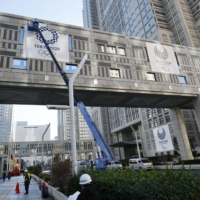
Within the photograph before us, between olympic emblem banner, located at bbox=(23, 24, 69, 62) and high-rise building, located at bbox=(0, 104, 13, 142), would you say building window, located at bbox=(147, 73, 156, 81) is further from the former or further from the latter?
high-rise building, located at bbox=(0, 104, 13, 142)

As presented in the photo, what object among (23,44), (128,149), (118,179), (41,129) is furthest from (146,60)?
(41,129)

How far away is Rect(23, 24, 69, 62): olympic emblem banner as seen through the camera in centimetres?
2248

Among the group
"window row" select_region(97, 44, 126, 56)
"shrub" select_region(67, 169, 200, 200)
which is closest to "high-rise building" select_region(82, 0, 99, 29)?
"window row" select_region(97, 44, 126, 56)

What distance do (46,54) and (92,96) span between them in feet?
27.9

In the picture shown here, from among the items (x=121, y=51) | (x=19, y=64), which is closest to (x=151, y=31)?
(x=121, y=51)

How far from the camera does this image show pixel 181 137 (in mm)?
32281

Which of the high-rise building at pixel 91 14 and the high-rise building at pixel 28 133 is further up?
the high-rise building at pixel 91 14

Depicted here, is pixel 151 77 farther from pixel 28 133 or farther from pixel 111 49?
pixel 28 133

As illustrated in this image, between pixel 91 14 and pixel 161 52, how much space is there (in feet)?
415

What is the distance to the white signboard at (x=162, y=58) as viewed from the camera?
96.3 ft

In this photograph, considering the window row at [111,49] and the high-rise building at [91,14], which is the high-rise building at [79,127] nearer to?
the high-rise building at [91,14]

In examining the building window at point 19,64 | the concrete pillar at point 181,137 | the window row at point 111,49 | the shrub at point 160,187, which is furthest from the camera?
→ the concrete pillar at point 181,137

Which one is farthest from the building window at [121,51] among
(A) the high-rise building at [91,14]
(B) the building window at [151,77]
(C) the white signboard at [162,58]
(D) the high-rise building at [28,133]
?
(D) the high-rise building at [28,133]

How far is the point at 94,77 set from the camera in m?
24.8
